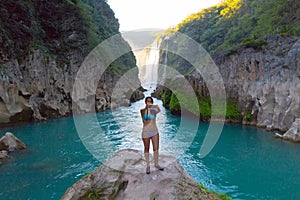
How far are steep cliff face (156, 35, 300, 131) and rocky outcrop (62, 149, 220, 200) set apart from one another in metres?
23.2

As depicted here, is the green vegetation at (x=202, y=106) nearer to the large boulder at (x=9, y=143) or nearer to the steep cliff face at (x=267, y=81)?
the steep cliff face at (x=267, y=81)

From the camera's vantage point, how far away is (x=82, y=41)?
44.0 m

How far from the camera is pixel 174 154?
19406 mm

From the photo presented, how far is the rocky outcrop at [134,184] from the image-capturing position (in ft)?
20.2

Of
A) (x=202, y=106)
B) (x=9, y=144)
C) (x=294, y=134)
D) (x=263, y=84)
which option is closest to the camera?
(x=9, y=144)

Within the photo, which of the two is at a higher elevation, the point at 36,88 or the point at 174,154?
the point at 36,88

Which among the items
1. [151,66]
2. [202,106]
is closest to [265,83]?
[202,106]

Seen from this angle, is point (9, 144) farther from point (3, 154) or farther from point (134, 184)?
point (134, 184)

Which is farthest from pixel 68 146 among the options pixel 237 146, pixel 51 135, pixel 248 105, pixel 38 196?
pixel 248 105

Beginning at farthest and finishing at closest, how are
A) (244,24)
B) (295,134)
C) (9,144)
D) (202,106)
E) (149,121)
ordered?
(244,24) < (202,106) < (295,134) < (9,144) < (149,121)

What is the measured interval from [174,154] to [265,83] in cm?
1780

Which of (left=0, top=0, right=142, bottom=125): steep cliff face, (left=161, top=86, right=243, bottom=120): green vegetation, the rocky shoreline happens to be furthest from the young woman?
(left=161, top=86, right=243, bottom=120): green vegetation

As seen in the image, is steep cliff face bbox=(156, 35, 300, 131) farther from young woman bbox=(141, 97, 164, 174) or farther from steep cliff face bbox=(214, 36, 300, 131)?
young woman bbox=(141, 97, 164, 174)

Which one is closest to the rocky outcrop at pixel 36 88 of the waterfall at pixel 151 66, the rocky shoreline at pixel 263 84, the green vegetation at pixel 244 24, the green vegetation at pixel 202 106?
the green vegetation at pixel 202 106
